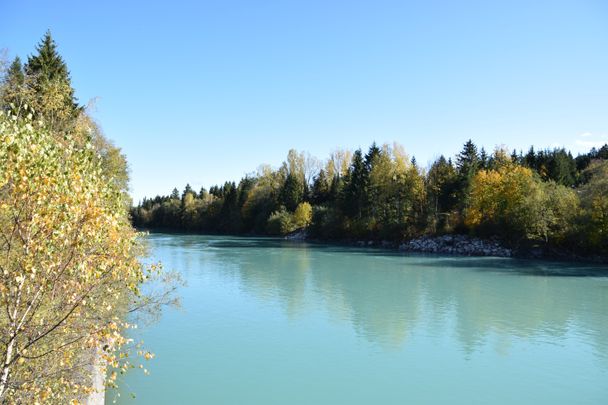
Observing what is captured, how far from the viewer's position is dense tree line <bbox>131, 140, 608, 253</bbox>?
41.6m

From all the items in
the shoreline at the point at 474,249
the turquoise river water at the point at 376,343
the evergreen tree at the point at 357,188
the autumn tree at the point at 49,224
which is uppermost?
the evergreen tree at the point at 357,188

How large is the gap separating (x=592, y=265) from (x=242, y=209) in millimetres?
64609

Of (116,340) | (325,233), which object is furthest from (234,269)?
(325,233)

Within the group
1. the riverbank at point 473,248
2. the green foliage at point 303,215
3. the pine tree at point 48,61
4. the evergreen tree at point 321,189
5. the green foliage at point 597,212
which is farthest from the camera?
the evergreen tree at point 321,189

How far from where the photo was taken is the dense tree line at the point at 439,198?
41.6 m

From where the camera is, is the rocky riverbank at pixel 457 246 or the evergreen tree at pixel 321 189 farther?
the evergreen tree at pixel 321 189

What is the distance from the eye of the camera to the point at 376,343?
14477mm

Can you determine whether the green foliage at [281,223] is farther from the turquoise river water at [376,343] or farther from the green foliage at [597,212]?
the turquoise river water at [376,343]

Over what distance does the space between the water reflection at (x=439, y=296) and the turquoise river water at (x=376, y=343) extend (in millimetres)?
92

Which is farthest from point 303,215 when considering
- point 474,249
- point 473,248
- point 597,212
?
point 597,212

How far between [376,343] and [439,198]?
4248 cm

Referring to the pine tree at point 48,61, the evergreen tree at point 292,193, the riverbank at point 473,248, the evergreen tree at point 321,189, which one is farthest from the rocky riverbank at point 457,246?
the pine tree at point 48,61

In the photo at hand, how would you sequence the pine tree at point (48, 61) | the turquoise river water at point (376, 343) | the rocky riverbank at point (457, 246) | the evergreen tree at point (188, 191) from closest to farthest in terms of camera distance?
the turquoise river water at point (376, 343) → the pine tree at point (48, 61) → the rocky riverbank at point (457, 246) → the evergreen tree at point (188, 191)

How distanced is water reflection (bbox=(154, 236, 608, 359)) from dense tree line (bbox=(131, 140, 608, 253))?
6.59 metres
